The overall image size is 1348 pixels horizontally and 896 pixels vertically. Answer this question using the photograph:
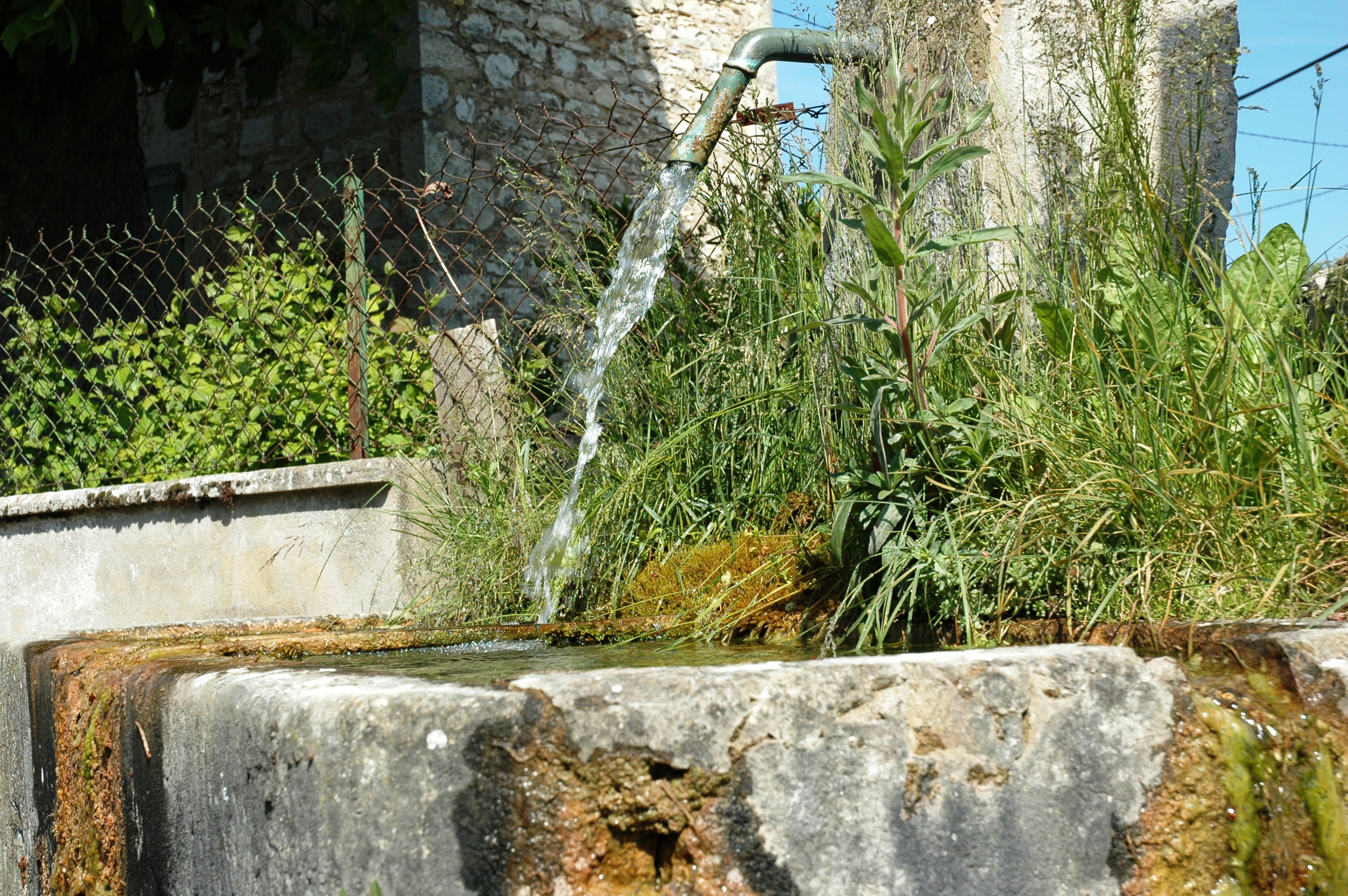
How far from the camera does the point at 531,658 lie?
6.30ft

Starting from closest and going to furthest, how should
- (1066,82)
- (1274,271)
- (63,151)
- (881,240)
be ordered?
(881,240) → (1274,271) → (1066,82) → (63,151)

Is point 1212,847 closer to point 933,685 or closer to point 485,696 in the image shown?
point 933,685

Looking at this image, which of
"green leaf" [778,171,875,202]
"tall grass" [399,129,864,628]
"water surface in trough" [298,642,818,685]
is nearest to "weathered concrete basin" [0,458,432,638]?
"tall grass" [399,129,864,628]

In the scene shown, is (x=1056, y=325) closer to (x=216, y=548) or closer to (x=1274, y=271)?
(x=1274, y=271)

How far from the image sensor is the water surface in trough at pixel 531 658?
159 cm

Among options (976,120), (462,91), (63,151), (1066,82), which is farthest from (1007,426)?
(462,91)

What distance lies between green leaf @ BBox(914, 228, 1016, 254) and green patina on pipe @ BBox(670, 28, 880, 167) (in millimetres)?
1091

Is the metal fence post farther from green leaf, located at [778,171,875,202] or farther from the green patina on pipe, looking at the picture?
green leaf, located at [778,171,875,202]

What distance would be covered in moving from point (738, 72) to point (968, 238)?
1.54 meters

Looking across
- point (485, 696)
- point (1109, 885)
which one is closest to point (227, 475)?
point (485, 696)

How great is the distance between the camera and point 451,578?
10.0ft

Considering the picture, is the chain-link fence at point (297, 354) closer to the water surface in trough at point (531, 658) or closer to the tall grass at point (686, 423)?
the tall grass at point (686, 423)

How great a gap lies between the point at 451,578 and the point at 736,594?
1010 millimetres

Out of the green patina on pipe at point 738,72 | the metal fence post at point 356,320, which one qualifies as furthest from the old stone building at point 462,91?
the green patina on pipe at point 738,72
